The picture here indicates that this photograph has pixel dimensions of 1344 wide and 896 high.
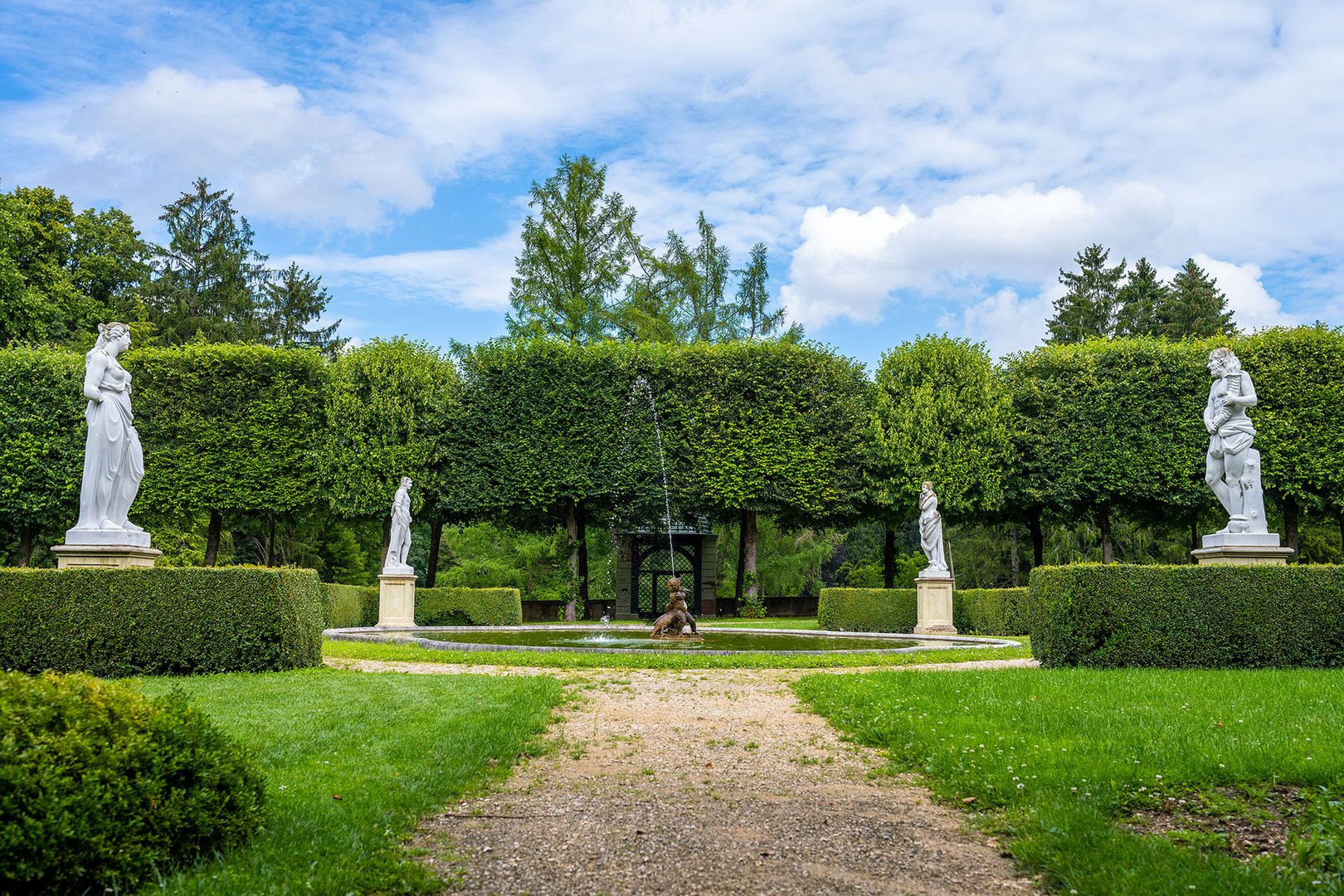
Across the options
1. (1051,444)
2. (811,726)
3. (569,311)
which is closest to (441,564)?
(569,311)

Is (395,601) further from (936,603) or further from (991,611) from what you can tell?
(991,611)

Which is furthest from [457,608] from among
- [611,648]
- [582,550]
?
[611,648]

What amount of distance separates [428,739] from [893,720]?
357cm

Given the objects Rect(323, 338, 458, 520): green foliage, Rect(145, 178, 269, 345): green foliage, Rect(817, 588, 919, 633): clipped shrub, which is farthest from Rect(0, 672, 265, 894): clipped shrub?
Rect(145, 178, 269, 345): green foliage

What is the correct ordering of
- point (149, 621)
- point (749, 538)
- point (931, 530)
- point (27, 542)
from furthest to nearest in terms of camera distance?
point (749, 538) < point (27, 542) < point (931, 530) < point (149, 621)

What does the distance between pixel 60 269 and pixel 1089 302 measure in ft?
148

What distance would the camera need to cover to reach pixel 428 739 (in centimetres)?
663

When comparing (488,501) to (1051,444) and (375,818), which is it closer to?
(1051,444)

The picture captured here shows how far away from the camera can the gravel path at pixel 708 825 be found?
13.3ft

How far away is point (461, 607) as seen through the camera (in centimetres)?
2338

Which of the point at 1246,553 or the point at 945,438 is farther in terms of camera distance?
the point at 945,438

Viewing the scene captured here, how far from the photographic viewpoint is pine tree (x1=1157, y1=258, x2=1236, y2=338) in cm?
4350

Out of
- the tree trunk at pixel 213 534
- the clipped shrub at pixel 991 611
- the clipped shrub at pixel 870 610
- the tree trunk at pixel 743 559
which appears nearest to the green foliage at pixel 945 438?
the tree trunk at pixel 743 559

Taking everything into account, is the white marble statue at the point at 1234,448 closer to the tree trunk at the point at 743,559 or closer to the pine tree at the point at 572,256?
the tree trunk at the point at 743,559
